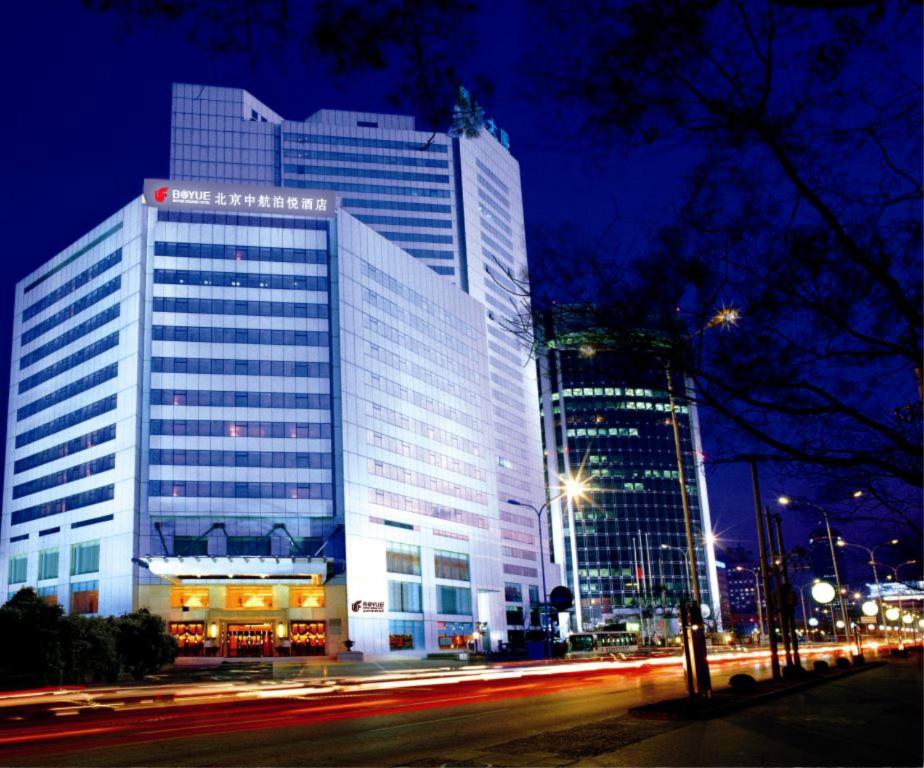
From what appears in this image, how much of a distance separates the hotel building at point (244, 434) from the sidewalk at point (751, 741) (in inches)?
2645

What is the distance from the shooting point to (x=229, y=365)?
84125 millimetres

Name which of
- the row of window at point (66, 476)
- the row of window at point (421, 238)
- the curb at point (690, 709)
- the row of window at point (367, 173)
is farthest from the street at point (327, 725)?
the row of window at point (367, 173)

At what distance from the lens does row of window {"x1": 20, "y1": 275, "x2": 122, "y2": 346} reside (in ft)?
290

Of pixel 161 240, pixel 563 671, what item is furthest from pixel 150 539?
pixel 563 671

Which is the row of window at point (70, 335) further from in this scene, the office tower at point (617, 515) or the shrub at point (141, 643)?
the office tower at point (617, 515)

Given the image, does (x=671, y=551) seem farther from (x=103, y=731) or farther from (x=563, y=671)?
(x=103, y=731)

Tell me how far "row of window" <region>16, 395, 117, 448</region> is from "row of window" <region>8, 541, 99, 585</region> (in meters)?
12.5

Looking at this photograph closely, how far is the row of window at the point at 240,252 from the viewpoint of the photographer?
86.6 m

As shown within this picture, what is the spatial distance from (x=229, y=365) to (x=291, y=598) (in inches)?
901

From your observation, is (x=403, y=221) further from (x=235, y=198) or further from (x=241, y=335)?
(x=241, y=335)

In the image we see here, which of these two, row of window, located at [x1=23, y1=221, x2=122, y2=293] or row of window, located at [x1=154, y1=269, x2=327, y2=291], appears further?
row of window, located at [x1=23, y1=221, x2=122, y2=293]

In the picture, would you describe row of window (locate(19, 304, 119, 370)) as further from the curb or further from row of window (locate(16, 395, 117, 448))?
the curb

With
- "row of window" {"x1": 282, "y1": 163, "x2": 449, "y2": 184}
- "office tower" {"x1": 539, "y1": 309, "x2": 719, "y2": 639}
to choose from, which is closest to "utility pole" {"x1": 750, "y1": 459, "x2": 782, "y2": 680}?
"row of window" {"x1": 282, "y1": 163, "x2": 449, "y2": 184}

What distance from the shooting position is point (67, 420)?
9094 centimetres
